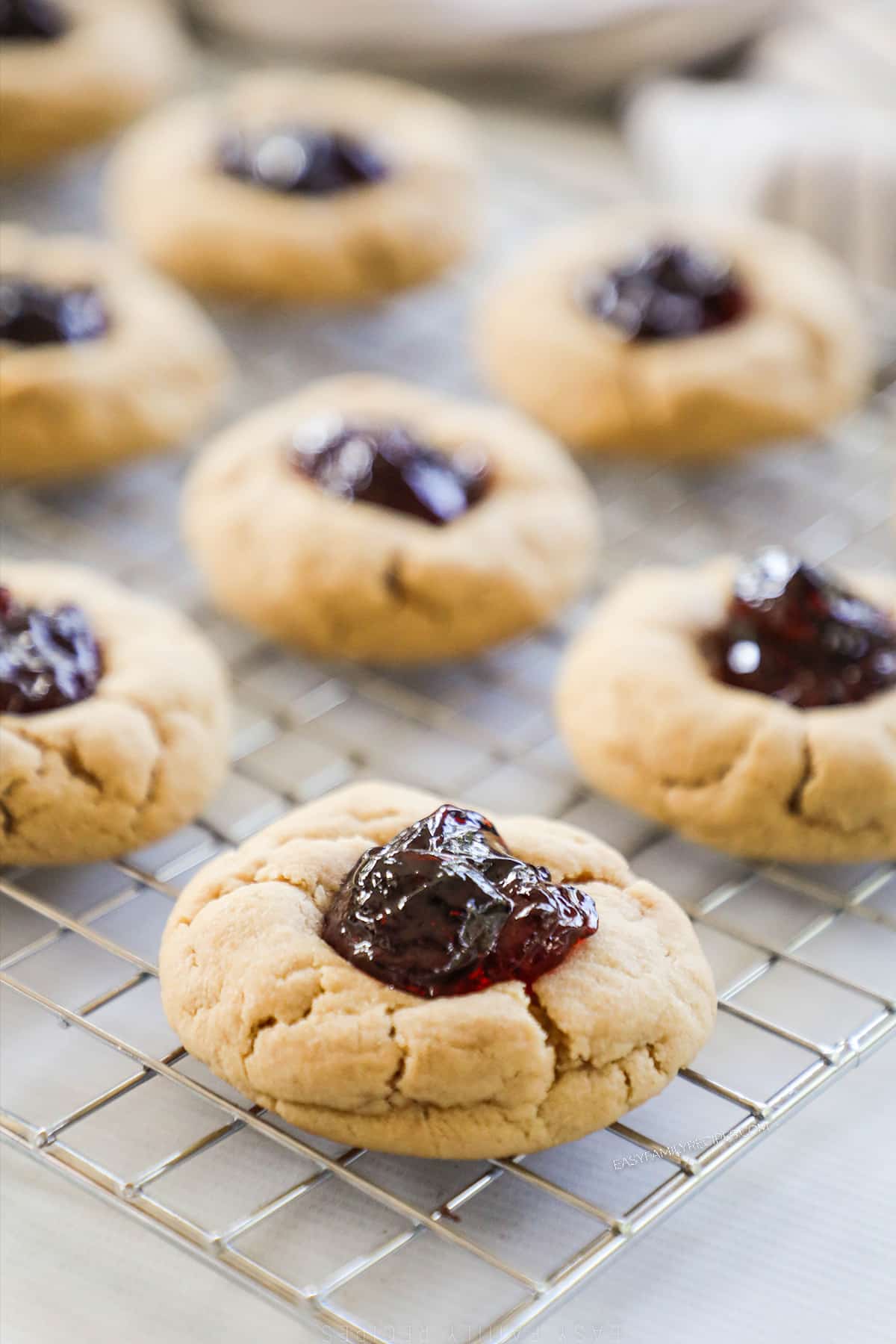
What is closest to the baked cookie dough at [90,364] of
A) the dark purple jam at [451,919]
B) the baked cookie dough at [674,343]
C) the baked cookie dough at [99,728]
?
the baked cookie dough at [99,728]

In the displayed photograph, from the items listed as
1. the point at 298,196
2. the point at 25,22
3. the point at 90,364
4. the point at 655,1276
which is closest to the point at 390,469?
the point at 90,364

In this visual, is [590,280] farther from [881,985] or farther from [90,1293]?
[90,1293]

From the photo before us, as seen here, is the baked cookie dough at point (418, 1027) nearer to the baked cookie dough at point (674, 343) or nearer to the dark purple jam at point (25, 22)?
the baked cookie dough at point (674, 343)

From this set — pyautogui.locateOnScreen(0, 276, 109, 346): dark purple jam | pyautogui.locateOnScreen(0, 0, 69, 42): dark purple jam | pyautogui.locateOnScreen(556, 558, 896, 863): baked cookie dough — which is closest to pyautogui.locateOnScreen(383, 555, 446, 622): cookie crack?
pyautogui.locateOnScreen(556, 558, 896, 863): baked cookie dough

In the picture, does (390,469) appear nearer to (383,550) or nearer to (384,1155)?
(383,550)

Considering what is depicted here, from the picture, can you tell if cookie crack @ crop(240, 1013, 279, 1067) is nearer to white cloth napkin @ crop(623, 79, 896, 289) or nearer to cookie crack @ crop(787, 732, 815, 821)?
cookie crack @ crop(787, 732, 815, 821)

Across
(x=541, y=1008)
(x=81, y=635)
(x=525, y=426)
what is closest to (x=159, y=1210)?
(x=541, y=1008)
